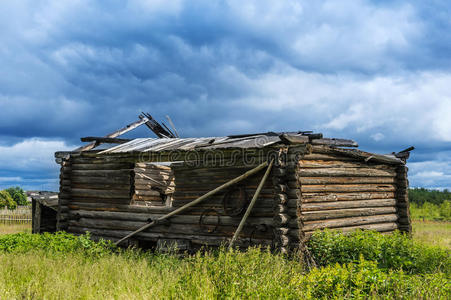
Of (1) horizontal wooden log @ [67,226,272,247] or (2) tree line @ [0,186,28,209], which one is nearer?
(1) horizontal wooden log @ [67,226,272,247]

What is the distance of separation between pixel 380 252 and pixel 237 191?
12.1 feet

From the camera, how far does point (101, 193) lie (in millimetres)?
13516

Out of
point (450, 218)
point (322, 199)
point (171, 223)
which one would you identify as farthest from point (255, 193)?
point (450, 218)

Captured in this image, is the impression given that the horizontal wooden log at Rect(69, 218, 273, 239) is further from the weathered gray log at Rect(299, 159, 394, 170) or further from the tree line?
the tree line

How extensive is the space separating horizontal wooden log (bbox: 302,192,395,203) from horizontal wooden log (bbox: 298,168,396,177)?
0.54 m

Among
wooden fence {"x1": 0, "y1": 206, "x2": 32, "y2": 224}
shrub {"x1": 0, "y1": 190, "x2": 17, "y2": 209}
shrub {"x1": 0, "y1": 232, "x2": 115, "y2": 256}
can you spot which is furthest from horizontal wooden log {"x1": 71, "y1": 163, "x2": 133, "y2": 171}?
shrub {"x1": 0, "y1": 190, "x2": 17, "y2": 209}

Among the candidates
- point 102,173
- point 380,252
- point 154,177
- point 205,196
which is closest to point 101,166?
point 102,173

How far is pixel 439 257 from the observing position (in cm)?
926

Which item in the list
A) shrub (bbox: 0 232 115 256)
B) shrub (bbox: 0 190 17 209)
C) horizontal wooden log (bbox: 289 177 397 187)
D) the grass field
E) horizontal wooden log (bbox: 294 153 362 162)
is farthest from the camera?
shrub (bbox: 0 190 17 209)

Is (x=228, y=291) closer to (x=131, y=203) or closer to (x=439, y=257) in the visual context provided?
(x=439, y=257)

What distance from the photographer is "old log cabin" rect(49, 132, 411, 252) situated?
386 inches

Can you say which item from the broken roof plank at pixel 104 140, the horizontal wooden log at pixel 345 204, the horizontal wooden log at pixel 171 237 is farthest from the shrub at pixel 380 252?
the broken roof plank at pixel 104 140

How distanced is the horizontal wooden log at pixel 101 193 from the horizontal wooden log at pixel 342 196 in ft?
19.3

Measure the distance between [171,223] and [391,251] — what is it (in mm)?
5960
